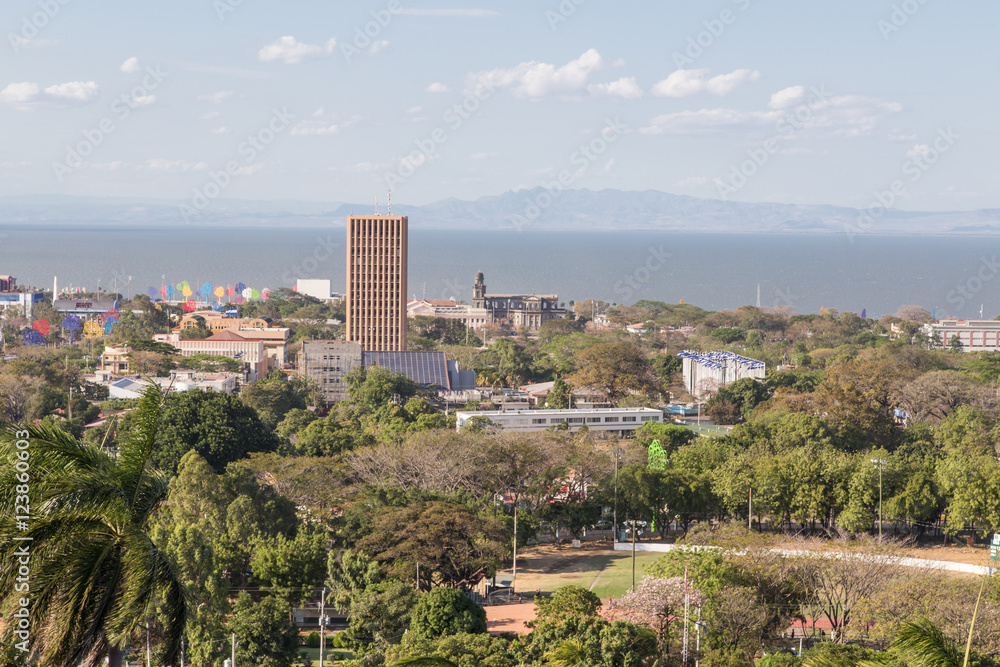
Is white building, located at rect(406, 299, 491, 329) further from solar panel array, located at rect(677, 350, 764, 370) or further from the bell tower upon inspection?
solar panel array, located at rect(677, 350, 764, 370)

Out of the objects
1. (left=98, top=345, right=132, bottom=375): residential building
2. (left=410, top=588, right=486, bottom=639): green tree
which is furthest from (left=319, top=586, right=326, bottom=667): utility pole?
(left=98, top=345, right=132, bottom=375): residential building


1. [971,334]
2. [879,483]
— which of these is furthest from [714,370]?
[971,334]

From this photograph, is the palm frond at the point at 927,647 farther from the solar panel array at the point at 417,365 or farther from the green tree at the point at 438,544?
the solar panel array at the point at 417,365

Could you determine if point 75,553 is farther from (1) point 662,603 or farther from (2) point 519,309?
(2) point 519,309

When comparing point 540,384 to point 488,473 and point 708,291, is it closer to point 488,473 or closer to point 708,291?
point 488,473

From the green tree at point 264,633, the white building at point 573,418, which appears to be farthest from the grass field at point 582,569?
the white building at point 573,418

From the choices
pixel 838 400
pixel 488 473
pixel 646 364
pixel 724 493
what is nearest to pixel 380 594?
pixel 488 473
